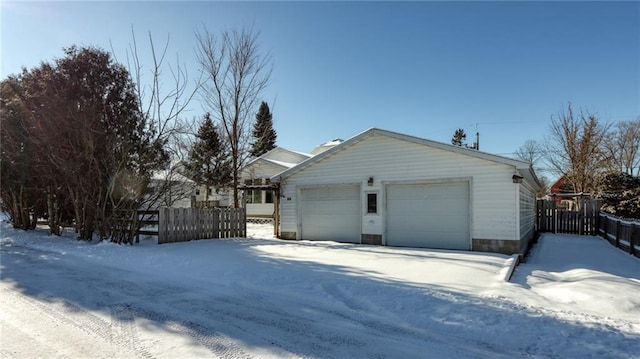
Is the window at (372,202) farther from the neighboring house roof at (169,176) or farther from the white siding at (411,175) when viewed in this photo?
the neighboring house roof at (169,176)

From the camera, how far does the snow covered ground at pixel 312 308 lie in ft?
12.4

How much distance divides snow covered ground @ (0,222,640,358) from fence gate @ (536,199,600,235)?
10.5 metres

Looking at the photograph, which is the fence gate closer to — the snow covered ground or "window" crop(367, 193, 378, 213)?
the snow covered ground

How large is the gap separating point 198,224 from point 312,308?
29.9 ft

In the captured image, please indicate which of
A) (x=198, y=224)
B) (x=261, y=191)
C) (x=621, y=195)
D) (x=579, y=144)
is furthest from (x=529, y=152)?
(x=198, y=224)

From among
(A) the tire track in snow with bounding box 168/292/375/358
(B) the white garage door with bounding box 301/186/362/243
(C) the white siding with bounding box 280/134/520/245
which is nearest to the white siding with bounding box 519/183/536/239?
(C) the white siding with bounding box 280/134/520/245

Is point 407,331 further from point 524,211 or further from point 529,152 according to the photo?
point 529,152

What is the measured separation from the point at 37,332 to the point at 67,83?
1008 cm

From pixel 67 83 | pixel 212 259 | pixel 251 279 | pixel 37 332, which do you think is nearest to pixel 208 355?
pixel 37 332

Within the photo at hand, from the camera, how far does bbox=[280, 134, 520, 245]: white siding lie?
34.4ft

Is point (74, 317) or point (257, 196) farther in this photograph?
point (257, 196)

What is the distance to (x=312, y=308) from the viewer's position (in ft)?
16.8

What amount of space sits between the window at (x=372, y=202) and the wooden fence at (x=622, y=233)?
7418 mm

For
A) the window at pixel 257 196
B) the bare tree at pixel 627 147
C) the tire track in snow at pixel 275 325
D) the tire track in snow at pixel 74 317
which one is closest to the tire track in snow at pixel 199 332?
the tire track in snow at pixel 275 325
